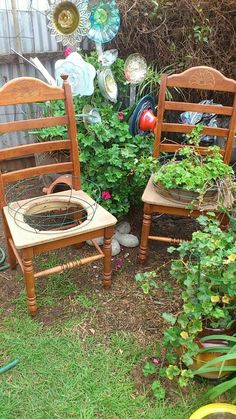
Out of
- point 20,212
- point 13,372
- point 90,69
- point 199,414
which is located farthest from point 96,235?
point 90,69

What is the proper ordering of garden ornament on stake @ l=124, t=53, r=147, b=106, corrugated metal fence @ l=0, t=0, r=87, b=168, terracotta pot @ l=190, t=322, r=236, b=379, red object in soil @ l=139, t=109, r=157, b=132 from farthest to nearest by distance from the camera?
corrugated metal fence @ l=0, t=0, r=87, b=168 < garden ornament on stake @ l=124, t=53, r=147, b=106 < red object in soil @ l=139, t=109, r=157, b=132 < terracotta pot @ l=190, t=322, r=236, b=379

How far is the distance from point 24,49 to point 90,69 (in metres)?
1.08

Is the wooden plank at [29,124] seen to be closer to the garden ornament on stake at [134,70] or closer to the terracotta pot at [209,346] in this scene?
the garden ornament on stake at [134,70]

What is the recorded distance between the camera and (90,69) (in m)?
2.56

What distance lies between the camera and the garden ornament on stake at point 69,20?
273cm

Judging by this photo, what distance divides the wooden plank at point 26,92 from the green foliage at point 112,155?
1.71ft

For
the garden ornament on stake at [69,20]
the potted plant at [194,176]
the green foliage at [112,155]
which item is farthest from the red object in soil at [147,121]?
the garden ornament on stake at [69,20]

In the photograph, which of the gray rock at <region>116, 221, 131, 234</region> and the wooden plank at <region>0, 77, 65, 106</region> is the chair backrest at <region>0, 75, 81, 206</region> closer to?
the wooden plank at <region>0, 77, 65, 106</region>

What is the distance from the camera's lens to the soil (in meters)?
1.96

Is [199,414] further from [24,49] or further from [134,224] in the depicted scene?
[24,49]

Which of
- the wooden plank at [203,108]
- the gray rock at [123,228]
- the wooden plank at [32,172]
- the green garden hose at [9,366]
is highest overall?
the wooden plank at [203,108]

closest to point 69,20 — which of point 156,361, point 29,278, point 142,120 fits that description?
point 142,120

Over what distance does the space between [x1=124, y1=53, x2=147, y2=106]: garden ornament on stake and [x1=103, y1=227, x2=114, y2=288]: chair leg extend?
4.60 ft

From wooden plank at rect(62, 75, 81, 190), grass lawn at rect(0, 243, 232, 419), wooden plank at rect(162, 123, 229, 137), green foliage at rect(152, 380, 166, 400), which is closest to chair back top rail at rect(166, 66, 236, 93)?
wooden plank at rect(162, 123, 229, 137)
